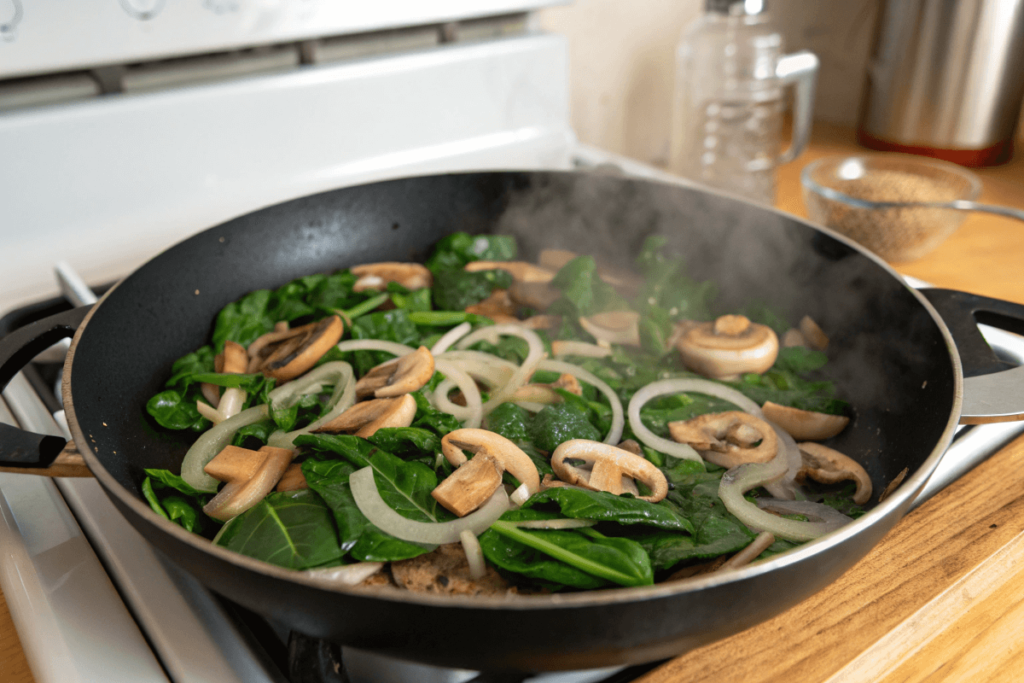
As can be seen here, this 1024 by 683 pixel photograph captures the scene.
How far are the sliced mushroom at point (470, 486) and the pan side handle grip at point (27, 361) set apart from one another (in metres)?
0.33

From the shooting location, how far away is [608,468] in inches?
28.1

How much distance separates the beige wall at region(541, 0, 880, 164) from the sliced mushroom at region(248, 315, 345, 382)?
39.1 inches

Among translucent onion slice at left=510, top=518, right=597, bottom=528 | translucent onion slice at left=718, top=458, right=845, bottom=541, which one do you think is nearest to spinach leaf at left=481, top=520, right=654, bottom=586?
translucent onion slice at left=510, top=518, right=597, bottom=528

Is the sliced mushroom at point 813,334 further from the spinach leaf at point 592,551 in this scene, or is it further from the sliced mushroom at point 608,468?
the spinach leaf at point 592,551

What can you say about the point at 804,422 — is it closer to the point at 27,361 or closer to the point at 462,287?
the point at 462,287

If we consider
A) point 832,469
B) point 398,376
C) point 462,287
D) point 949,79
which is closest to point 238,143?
point 462,287

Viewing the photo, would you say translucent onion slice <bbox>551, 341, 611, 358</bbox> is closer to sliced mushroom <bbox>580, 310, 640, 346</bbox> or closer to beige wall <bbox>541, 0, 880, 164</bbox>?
sliced mushroom <bbox>580, 310, 640, 346</bbox>

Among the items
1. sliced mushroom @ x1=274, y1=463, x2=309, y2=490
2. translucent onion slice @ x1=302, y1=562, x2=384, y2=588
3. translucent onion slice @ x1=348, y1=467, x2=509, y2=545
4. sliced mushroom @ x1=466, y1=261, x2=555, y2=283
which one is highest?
translucent onion slice @ x1=348, y1=467, x2=509, y2=545

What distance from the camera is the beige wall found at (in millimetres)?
1678

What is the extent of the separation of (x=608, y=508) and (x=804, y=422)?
1.17 ft

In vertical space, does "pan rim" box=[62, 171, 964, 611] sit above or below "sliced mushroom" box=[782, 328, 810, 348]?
above

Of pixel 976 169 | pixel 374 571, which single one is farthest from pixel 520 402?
pixel 976 169

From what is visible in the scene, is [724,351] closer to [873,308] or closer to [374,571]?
[873,308]

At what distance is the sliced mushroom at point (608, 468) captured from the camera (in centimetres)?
71
